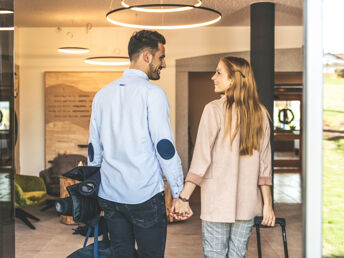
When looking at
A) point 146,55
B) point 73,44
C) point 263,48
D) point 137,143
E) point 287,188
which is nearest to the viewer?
point 137,143

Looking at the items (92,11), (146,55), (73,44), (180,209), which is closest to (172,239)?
(180,209)

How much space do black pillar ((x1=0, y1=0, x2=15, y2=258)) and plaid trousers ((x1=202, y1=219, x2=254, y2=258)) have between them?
47.2 inches

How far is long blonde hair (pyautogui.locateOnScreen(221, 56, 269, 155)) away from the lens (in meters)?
2.57

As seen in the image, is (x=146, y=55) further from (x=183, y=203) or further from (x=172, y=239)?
(x=172, y=239)

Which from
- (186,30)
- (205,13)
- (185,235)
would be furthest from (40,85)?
(185,235)

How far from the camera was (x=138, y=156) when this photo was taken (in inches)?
98.0

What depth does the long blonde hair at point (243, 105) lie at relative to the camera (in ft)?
8.43

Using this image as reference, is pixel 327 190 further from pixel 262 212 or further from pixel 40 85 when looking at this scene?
pixel 40 85

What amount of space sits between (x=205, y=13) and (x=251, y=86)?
546 centimetres

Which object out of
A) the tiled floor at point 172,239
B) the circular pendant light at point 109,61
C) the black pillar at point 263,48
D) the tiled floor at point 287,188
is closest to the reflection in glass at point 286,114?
the tiled floor at point 287,188

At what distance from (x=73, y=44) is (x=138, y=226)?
23.5 feet

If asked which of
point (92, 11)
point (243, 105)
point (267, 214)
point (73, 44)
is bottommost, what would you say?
point (267, 214)

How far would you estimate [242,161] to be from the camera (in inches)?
103

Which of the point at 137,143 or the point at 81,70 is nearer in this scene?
the point at 137,143
